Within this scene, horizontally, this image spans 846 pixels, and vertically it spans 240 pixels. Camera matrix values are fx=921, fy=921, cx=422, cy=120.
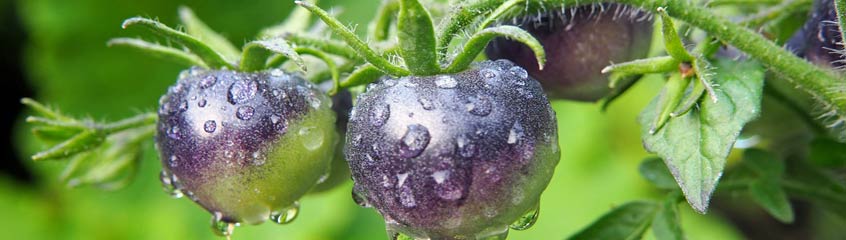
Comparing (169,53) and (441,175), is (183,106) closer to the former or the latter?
(169,53)

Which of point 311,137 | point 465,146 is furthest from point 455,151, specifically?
point 311,137

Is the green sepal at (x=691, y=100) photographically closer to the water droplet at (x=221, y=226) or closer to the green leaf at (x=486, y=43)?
the green leaf at (x=486, y=43)

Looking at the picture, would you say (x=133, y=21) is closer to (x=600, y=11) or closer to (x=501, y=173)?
(x=501, y=173)

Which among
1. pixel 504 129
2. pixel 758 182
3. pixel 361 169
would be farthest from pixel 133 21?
pixel 758 182

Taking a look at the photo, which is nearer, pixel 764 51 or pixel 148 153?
pixel 764 51

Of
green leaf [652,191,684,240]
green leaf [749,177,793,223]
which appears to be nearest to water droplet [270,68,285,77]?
green leaf [652,191,684,240]

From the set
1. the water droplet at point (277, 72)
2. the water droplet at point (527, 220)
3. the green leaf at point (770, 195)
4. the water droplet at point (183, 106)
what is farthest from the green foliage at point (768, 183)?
the water droplet at point (183, 106)
